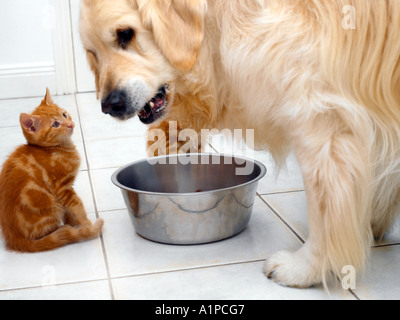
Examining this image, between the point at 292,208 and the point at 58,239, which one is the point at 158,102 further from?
the point at 292,208

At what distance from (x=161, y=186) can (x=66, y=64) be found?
186 centimetres

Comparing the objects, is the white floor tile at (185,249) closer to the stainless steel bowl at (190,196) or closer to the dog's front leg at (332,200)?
the stainless steel bowl at (190,196)

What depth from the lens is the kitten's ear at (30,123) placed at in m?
1.47

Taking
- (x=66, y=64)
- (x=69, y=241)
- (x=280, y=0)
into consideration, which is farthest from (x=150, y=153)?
(x=66, y=64)

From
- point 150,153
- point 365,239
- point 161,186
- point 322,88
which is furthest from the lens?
point 150,153

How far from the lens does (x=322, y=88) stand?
1.15m

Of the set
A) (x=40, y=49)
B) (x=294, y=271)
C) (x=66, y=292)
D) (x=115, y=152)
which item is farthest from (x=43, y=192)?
(x=40, y=49)

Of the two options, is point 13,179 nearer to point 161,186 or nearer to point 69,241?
point 69,241

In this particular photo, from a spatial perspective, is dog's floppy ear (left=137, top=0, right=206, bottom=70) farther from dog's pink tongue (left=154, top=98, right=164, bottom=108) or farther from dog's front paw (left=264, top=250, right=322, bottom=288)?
dog's front paw (left=264, top=250, right=322, bottom=288)

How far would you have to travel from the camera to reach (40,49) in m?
3.24

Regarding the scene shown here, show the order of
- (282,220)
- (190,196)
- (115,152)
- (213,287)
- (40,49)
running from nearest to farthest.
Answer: (213,287), (190,196), (282,220), (115,152), (40,49)

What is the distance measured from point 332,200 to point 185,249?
433 millimetres

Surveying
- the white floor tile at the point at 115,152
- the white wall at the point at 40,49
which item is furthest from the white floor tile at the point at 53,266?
the white wall at the point at 40,49

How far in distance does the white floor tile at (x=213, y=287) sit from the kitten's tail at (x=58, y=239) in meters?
0.22
